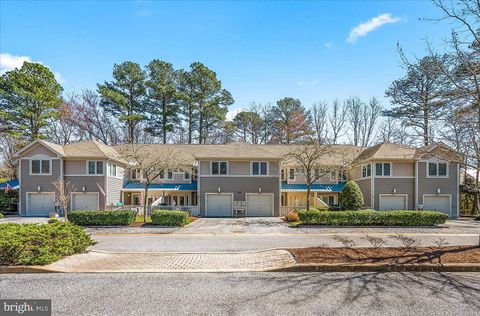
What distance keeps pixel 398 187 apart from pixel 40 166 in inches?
1188

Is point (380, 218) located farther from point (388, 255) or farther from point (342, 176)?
point (342, 176)

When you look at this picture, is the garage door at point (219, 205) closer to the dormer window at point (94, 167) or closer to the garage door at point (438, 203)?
the dormer window at point (94, 167)

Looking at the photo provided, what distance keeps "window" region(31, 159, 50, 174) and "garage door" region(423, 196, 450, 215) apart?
32073 mm

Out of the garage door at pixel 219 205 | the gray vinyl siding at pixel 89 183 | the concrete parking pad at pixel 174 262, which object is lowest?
the garage door at pixel 219 205

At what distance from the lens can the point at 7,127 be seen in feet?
113

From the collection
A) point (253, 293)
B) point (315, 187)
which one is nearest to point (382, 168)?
point (315, 187)

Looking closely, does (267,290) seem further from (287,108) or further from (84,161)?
(287,108)

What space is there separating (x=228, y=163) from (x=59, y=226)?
16.9 metres

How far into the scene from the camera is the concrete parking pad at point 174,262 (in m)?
8.52

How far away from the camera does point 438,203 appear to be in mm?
26688

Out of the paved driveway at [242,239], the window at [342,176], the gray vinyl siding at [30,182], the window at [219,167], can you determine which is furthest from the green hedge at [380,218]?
the gray vinyl siding at [30,182]

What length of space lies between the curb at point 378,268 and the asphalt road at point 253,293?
245 millimetres

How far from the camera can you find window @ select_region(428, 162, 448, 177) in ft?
87.4

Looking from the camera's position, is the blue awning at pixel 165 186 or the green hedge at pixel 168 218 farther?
the blue awning at pixel 165 186
